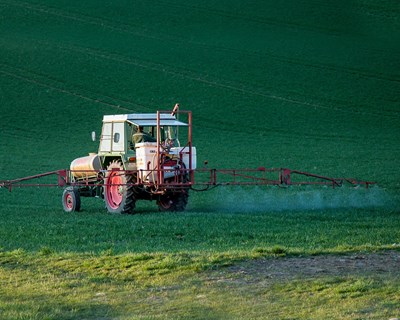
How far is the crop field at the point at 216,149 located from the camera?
13.2 m

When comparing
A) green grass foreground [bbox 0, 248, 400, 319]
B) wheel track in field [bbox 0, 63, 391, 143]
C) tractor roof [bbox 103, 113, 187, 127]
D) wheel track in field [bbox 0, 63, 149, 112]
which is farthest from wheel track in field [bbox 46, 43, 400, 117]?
green grass foreground [bbox 0, 248, 400, 319]

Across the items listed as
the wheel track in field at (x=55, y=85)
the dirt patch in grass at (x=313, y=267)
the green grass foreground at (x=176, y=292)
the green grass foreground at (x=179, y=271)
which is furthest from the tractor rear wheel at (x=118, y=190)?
the wheel track in field at (x=55, y=85)

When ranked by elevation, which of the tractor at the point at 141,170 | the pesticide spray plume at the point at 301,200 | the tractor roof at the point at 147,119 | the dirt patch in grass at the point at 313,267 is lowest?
the dirt patch in grass at the point at 313,267

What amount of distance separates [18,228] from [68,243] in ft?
10.7

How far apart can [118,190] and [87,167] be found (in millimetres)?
1745

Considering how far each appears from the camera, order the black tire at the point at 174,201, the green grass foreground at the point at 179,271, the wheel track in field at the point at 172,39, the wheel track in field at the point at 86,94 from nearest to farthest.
→ the green grass foreground at the point at 179,271
the black tire at the point at 174,201
the wheel track in field at the point at 86,94
the wheel track in field at the point at 172,39

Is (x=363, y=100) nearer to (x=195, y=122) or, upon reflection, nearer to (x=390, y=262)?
(x=195, y=122)

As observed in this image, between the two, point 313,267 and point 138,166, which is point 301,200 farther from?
point 313,267

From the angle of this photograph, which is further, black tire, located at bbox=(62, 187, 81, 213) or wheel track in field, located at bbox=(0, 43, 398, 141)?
wheel track in field, located at bbox=(0, 43, 398, 141)

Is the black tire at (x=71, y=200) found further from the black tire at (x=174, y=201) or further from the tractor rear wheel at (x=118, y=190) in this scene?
the black tire at (x=174, y=201)

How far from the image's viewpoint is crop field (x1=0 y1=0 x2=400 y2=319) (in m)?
13.2

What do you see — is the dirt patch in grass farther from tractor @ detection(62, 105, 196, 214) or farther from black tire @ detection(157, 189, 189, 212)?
black tire @ detection(157, 189, 189, 212)

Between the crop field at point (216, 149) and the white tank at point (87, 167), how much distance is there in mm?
1079

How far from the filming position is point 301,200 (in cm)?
2956
